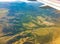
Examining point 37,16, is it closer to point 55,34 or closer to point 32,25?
point 32,25

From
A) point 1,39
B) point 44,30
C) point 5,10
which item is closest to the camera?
point 1,39

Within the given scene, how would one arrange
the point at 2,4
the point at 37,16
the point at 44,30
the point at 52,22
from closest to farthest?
1. the point at 44,30
2. the point at 52,22
3. the point at 37,16
4. the point at 2,4

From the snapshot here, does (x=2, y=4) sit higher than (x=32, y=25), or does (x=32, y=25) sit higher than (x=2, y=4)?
(x=2, y=4)

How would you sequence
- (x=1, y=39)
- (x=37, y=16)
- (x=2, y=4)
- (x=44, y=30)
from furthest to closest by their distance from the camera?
1. (x=2, y=4)
2. (x=37, y=16)
3. (x=44, y=30)
4. (x=1, y=39)

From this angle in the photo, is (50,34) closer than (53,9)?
Yes

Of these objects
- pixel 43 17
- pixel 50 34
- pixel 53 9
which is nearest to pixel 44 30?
pixel 50 34

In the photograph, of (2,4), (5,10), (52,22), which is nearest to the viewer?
(52,22)

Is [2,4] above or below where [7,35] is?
above

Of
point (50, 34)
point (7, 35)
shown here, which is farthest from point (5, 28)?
point (50, 34)

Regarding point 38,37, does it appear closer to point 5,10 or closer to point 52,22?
point 52,22
